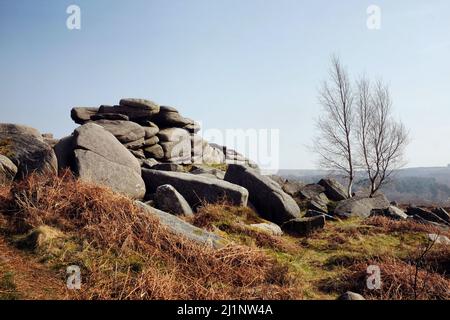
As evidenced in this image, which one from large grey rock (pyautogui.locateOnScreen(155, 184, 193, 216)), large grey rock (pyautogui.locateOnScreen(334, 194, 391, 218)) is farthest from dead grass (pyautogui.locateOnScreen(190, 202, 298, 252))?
large grey rock (pyautogui.locateOnScreen(334, 194, 391, 218))

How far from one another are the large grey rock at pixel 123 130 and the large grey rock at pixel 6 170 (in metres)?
8.89

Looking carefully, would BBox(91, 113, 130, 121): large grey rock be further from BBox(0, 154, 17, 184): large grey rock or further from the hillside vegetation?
the hillside vegetation

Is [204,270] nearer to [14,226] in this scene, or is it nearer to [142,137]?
[14,226]

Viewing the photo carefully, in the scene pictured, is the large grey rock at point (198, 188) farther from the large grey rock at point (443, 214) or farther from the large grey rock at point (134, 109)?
the large grey rock at point (134, 109)

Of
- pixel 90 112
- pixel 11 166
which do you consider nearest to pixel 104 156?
pixel 11 166

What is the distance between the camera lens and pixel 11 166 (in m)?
9.73

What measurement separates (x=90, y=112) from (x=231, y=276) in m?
17.7

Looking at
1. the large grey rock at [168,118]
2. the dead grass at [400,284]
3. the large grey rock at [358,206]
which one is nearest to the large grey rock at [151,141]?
the large grey rock at [168,118]

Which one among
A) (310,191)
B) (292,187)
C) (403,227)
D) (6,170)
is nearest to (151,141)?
(292,187)

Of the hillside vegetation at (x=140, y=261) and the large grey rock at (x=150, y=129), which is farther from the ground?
the large grey rock at (x=150, y=129)

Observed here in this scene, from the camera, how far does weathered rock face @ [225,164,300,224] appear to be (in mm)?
11969

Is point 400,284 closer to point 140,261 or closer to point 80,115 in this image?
point 140,261

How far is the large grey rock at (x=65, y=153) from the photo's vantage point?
34.3 ft

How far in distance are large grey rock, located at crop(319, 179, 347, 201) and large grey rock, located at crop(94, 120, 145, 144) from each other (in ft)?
34.5
